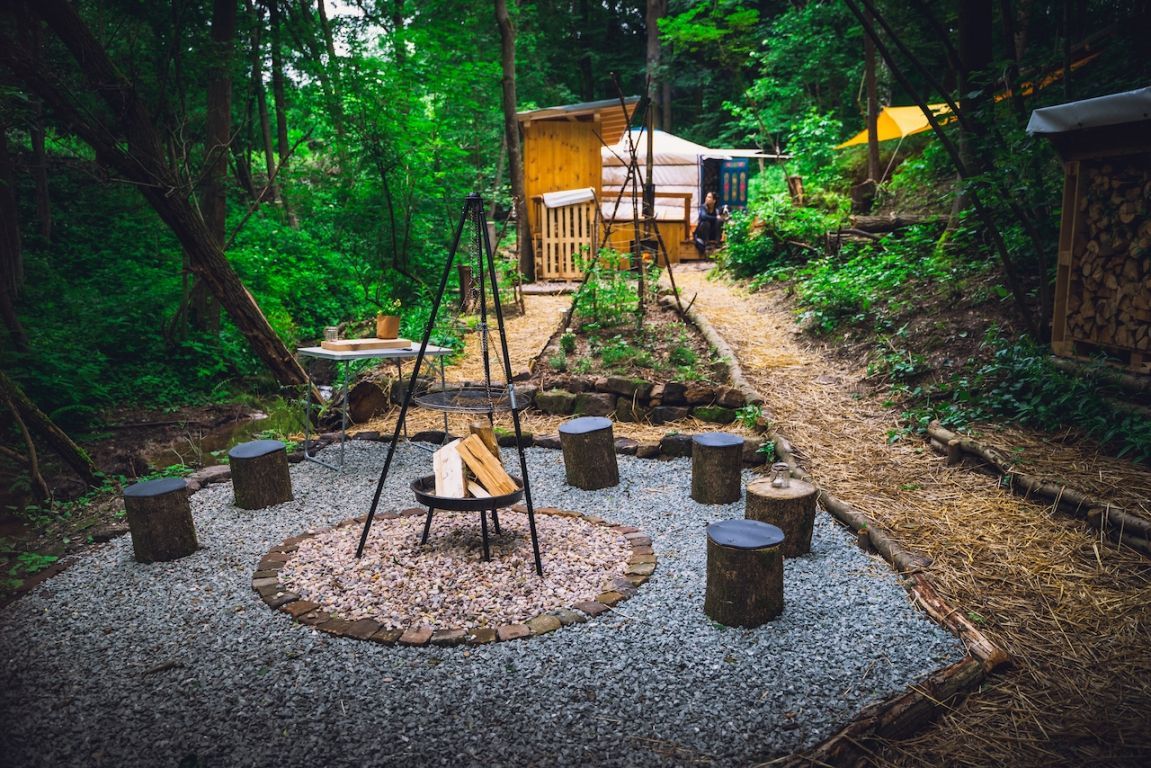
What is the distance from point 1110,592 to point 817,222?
8.33m

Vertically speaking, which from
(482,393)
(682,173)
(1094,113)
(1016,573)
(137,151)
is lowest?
(1016,573)

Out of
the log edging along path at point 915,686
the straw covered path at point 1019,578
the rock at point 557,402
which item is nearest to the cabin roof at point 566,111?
the rock at point 557,402

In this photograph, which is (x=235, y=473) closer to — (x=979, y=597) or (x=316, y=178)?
(x=979, y=597)

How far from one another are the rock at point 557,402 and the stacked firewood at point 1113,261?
401cm

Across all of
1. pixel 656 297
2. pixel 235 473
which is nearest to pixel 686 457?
pixel 235 473

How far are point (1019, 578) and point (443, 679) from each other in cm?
272

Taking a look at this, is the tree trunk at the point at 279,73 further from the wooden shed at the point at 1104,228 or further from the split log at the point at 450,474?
the wooden shed at the point at 1104,228

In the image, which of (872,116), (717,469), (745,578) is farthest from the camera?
(872,116)

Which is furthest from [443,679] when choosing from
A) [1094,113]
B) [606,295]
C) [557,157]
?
[557,157]

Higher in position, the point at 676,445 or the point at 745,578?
the point at 745,578

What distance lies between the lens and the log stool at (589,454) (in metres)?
4.95

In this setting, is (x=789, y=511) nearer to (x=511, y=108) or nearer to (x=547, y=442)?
(x=547, y=442)

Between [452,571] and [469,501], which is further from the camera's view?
[452,571]

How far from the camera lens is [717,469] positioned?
4602mm
